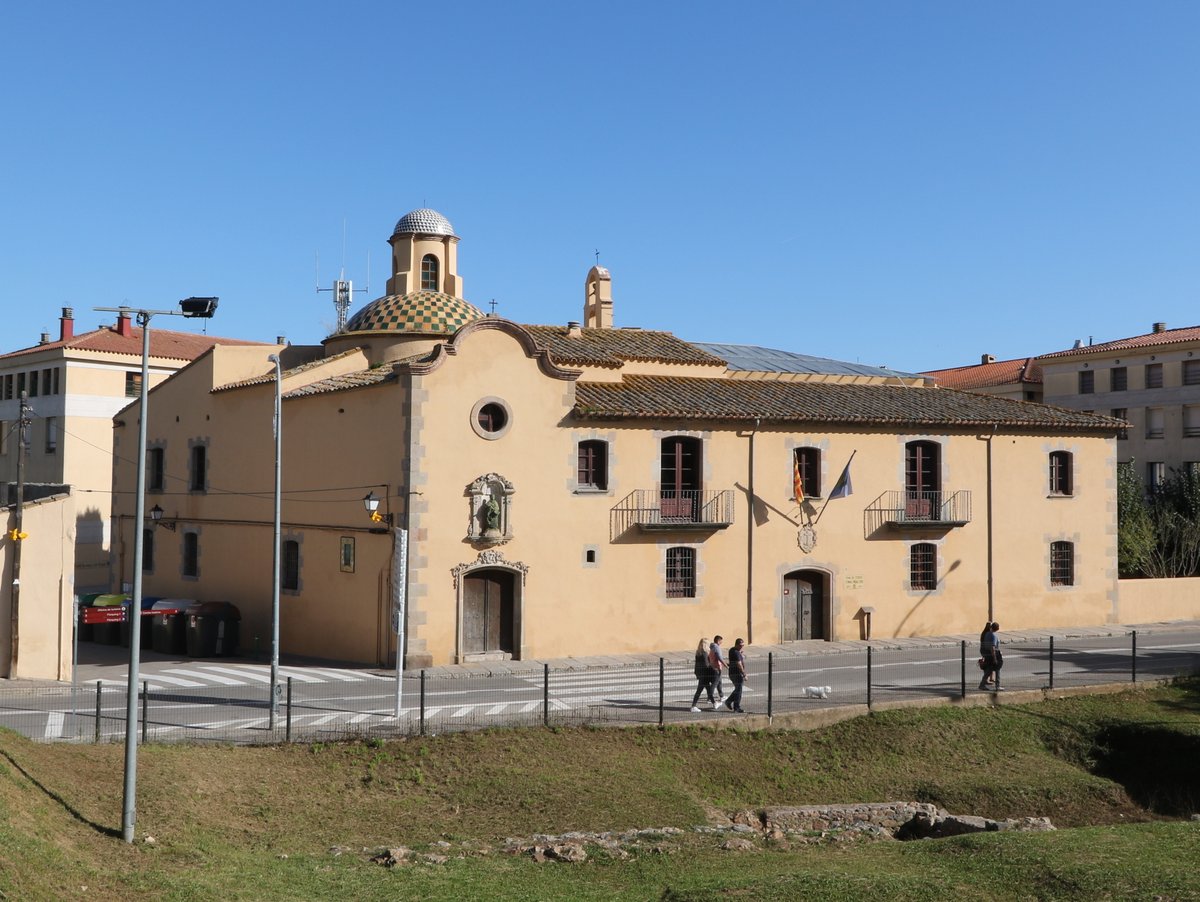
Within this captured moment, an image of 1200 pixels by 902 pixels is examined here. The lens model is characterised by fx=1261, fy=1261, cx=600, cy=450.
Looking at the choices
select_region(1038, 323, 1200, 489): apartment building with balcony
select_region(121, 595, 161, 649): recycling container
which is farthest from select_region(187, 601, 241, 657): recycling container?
select_region(1038, 323, 1200, 489): apartment building with balcony

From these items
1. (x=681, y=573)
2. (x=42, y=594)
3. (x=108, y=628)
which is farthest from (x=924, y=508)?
(x=108, y=628)

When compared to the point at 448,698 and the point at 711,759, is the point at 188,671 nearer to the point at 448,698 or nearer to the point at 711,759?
the point at 448,698

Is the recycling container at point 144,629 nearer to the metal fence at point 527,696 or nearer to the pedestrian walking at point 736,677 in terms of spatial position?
the metal fence at point 527,696

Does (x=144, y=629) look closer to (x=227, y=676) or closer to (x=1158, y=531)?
(x=227, y=676)

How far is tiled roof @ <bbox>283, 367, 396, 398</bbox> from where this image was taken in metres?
32.6

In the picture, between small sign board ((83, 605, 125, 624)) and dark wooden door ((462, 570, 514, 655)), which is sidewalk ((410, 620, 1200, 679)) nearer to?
dark wooden door ((462, 570, 514, 655))

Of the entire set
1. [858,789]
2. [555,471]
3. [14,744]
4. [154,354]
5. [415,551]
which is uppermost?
[154,354]

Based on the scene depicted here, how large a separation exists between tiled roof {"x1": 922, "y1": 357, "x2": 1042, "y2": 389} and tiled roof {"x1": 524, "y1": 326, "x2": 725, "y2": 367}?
92.8 ft

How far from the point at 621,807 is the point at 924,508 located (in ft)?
67.2

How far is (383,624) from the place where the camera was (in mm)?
30969

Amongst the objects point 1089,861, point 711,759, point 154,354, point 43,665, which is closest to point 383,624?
point 43,665

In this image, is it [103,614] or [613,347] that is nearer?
[103,614]

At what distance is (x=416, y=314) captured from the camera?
37.9 meters

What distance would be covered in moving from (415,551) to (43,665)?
28.3 ft
